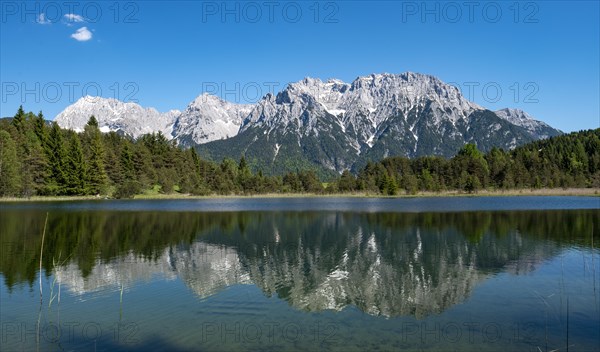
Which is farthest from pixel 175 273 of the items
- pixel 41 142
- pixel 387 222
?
pixel 41 142

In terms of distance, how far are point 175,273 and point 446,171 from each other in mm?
183022

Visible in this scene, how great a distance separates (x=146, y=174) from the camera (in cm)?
16012

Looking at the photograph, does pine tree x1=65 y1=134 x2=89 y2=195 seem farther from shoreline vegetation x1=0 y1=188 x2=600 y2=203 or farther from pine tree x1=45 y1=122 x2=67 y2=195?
shoreline vegetation x1=0 y1=188 x2=600 y2=203

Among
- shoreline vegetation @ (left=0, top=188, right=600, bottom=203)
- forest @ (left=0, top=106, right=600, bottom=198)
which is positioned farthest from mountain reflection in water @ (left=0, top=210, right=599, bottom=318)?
shoreline vegetation @ (left=0, top=188, right=600, bottom=203)

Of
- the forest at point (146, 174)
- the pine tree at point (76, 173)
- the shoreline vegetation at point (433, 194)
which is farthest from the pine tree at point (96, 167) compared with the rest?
the shoreline vegetation at point (433, 194)

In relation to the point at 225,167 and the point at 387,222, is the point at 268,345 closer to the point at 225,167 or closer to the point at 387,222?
the point at 387,222

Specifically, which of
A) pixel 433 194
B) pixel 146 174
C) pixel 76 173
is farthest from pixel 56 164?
pixel 433 194

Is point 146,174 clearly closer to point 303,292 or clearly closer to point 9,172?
point 9,172

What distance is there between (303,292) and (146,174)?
490ft

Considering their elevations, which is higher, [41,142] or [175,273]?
[41,142]

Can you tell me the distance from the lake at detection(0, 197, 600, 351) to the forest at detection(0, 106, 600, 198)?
9910cm

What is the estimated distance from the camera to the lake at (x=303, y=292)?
16375 millimetres

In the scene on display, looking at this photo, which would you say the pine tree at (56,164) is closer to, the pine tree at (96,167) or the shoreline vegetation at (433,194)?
the shoreline vegetation at (433,194)

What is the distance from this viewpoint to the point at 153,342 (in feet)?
52.1
